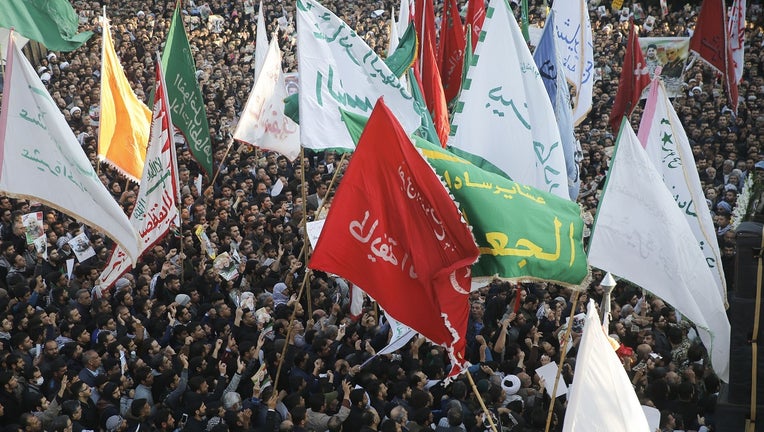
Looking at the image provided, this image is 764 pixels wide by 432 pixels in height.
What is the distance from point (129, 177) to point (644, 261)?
281 inches

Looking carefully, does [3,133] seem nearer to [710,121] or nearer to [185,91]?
[185,91]

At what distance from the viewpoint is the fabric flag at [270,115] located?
14695mm

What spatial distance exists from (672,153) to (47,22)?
29.9ft

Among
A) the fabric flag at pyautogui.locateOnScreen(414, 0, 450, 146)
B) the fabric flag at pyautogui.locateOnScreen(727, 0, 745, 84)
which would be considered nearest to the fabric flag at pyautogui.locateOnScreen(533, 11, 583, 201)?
the fabric flag at pyautogui.locateOnScreen(414, 0, 450, 146)

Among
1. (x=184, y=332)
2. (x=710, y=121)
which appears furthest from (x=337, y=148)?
(x=710, y=121)

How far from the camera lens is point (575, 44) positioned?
15.2 meters

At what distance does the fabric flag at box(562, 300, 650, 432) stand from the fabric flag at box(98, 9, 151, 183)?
27.2 feet

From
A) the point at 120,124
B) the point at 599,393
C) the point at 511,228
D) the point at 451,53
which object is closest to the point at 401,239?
the point at 511,228

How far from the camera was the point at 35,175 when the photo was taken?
9039mm

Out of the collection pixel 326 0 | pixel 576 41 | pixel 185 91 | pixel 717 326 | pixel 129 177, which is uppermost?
pixel 717 326

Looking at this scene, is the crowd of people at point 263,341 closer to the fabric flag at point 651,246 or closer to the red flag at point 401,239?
the fabric flag at point 651,246

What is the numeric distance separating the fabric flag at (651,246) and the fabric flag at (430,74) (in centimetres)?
338

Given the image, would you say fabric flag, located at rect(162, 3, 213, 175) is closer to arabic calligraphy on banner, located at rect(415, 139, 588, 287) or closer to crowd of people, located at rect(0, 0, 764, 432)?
crowd of people, located at rect(0, 0, 764, 432)

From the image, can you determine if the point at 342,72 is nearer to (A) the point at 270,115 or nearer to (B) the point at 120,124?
(B) the point at 120,124
